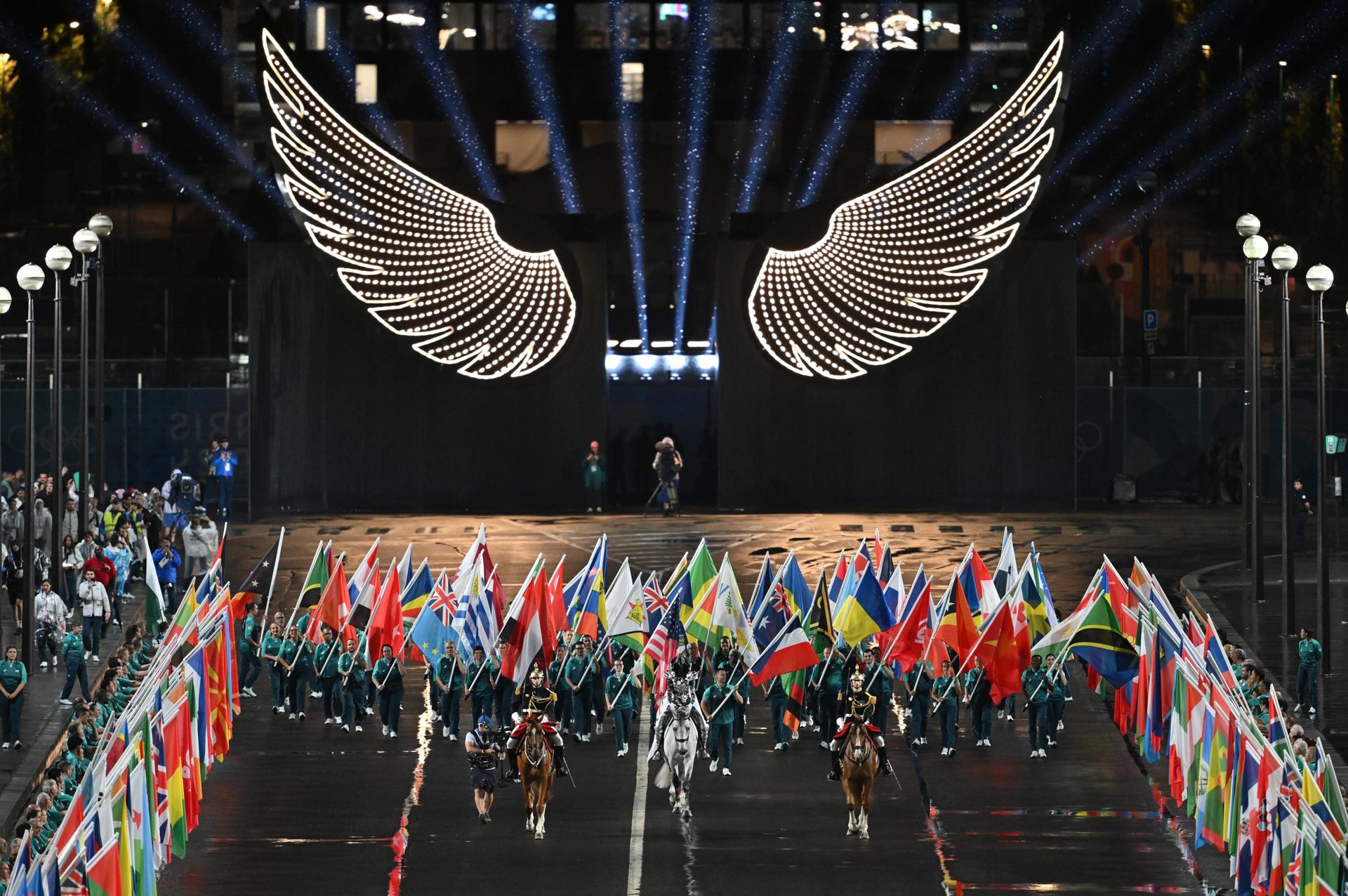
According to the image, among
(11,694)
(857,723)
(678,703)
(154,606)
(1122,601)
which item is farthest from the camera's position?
(154,606)

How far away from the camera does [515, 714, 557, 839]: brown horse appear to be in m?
21.3

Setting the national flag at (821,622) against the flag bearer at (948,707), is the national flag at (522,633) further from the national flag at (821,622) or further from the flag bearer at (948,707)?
the flag bearer at (948,707)

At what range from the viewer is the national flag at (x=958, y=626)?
26.5m

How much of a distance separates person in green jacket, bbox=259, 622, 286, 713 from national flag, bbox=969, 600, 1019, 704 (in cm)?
805

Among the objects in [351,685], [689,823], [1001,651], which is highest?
Result: [1001,651]

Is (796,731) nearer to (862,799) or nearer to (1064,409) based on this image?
(862,799)

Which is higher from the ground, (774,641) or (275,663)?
(774,641)

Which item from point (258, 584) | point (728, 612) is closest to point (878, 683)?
point (728, 612)

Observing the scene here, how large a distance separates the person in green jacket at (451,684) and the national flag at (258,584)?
2.36 m

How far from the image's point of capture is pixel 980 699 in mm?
25859

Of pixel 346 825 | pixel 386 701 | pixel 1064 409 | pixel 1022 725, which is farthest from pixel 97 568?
pixel 1064 409

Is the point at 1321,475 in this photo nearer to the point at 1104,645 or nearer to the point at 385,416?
the point at 1104,645

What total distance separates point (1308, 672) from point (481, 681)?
30.5 ft

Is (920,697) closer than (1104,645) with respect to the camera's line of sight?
No
